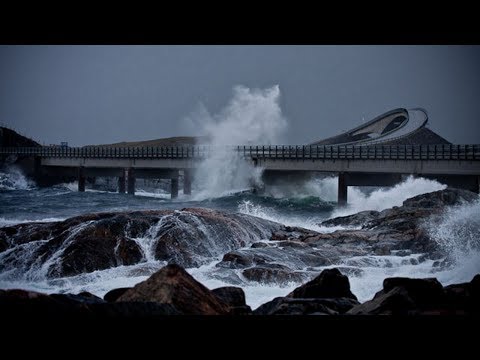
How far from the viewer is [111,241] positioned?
10070 mm

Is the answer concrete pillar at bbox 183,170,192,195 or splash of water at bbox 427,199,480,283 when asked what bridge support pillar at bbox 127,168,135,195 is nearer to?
concrete pillar at bbox 183,170,192,195

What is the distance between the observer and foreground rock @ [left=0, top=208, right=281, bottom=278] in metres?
9.48

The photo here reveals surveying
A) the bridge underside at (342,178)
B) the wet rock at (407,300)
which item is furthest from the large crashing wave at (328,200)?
the wet rock at (407,300)

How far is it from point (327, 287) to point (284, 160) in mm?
20811

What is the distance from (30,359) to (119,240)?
6.90m

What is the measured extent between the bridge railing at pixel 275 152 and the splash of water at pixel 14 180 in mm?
416

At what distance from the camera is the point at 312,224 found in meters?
19.3

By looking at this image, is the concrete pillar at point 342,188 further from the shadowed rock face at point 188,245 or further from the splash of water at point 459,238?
the shadowed rock face at point 188,245

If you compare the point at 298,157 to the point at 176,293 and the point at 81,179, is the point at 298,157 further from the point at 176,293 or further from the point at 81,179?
the point at 176,293

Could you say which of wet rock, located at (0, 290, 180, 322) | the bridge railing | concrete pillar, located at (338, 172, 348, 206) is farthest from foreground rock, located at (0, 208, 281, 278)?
concrete pillar, located at (338, 172, 348, 206)
